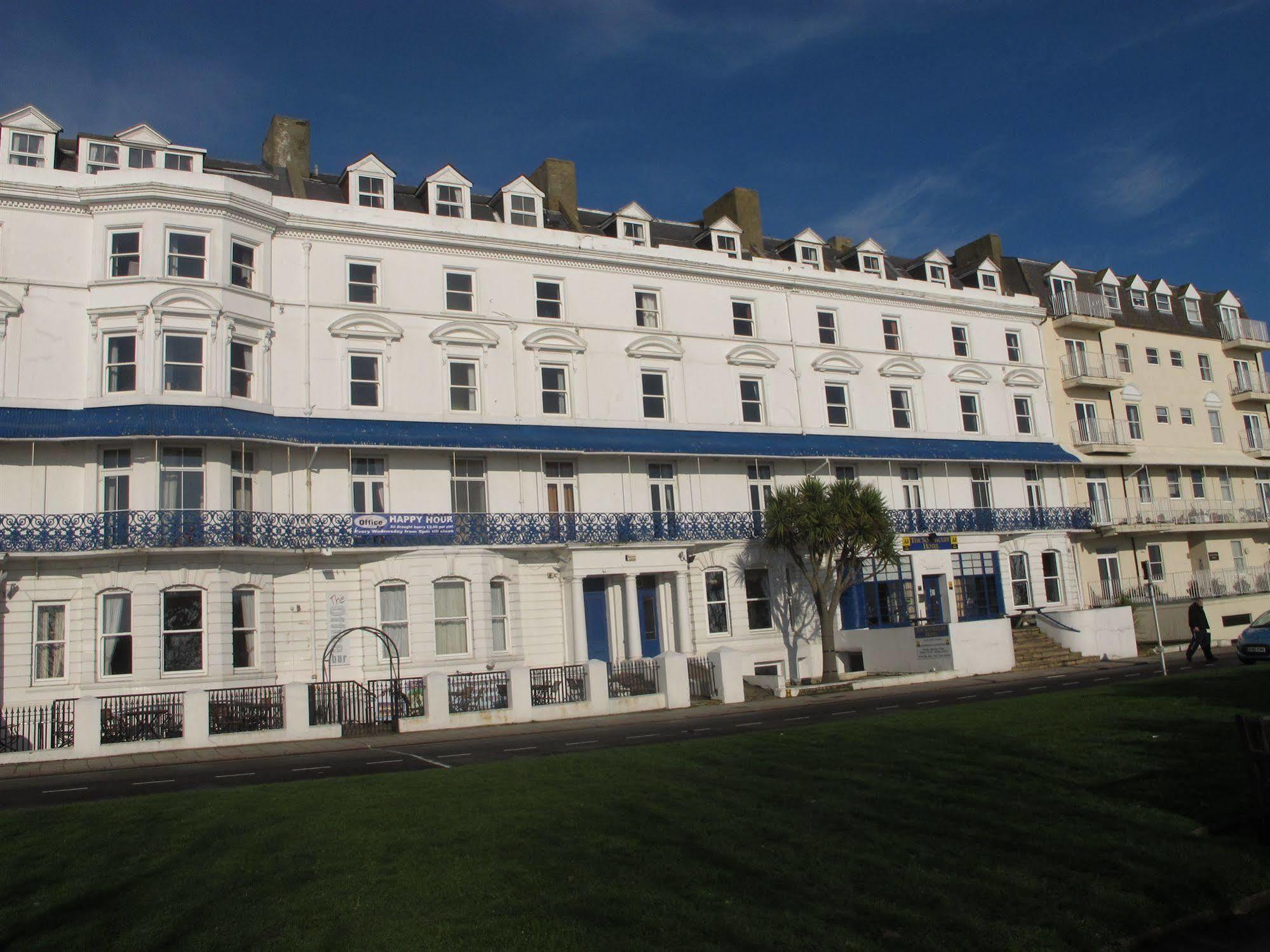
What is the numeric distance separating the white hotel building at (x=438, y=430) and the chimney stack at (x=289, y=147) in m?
0.11

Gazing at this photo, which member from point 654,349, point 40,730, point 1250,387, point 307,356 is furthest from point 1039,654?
point 40,730

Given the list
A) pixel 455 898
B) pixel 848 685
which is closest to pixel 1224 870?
pixel 455 898

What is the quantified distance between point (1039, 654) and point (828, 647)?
754 cm

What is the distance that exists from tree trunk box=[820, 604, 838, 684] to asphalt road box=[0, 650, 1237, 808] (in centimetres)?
182

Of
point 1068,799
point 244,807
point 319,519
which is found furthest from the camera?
point 319,519

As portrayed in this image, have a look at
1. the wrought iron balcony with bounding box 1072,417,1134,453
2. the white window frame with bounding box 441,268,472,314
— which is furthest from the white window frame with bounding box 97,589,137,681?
the wrought iron balcony with bounding box 1072,417,1134,453

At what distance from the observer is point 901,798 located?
10.2 metres

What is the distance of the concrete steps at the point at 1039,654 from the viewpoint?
104ft

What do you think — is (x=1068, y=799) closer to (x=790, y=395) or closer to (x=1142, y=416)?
(x=790, y=395)

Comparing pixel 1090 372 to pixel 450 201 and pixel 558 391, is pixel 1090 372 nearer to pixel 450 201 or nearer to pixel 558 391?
pixel 558 391

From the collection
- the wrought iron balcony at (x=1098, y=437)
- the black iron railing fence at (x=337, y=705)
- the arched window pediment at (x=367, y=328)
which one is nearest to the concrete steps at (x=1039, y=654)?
the wrought iron balcony at (x=1098, y=437)

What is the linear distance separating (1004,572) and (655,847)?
3188 cm

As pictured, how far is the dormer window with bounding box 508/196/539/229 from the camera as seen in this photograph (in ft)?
107

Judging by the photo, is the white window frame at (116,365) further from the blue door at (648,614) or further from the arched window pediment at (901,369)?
the arched window pediment at (901,369)
